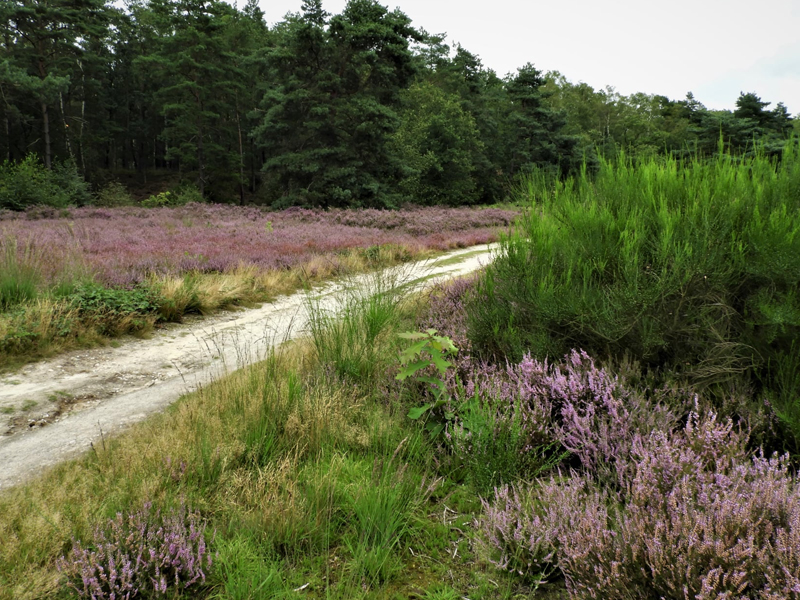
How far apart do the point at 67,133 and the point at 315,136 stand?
28.5 meters

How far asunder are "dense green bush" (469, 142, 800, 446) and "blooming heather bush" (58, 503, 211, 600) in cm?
267

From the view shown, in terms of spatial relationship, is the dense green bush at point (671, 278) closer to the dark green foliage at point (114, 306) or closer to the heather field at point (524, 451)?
the heather field at point (524, 451)

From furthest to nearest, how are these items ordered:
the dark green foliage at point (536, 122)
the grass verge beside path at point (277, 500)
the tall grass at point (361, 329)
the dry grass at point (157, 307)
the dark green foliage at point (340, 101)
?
1. the dark green foliage at point (536, 122)
2. the dark green foliage at point (340, 101)
3. the dry grass at point (157, 307)
4. the tall grass at point (361, 329)
5. the grass verge beside path at point (277, 500)

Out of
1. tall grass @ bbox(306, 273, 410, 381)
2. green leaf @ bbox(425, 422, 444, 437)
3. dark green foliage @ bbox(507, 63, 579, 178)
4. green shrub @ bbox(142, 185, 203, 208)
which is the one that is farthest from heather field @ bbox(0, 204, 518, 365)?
dark green foliage @ bbox(507, 63, 579, 178)

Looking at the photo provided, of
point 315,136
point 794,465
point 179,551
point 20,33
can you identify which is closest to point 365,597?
point 179,551

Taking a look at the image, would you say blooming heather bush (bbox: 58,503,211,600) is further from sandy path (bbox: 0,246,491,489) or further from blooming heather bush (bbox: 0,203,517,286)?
blooming heather bush (bbox: 0,203,517,286)

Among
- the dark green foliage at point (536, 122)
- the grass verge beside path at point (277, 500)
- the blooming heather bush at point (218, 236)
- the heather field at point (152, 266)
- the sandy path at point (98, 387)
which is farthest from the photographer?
the dark green foliage at point (536, 122)

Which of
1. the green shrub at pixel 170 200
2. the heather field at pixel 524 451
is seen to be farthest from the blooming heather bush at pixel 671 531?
the green shrub at pixel 170 200

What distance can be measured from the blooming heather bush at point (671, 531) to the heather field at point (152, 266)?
3.06 metres

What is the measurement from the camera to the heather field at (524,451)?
1955mm

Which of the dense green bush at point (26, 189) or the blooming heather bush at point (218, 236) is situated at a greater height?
the dense green bush at point (26, 189)

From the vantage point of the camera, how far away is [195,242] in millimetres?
12477

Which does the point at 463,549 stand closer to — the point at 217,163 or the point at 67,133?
the point at 217,163

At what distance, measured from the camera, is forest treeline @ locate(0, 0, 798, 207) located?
88.3 ft
